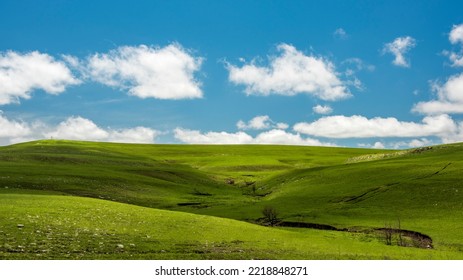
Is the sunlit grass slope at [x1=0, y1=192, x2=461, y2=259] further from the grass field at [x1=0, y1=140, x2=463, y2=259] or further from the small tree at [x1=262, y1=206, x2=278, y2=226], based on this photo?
the small tree at [x1=262, y1=206, x2=278, y2=226]

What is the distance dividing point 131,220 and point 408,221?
31.2 m

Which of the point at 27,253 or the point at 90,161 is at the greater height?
the point at 90,161

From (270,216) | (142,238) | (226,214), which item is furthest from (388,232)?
(142,238)

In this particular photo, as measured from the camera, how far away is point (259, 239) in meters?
34.2

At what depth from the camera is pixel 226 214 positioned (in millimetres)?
58344

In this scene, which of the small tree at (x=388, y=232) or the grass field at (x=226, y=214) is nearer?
the grass field at (x=226, y=214)

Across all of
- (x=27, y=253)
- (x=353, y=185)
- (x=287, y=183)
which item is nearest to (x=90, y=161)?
(x=287, y=183)

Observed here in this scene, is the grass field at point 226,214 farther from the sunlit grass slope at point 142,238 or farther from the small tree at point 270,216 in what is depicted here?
the small tree at point 270,216

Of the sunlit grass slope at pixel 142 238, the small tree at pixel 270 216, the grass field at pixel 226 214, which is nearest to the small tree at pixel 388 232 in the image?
the grass field at pixel 226 214

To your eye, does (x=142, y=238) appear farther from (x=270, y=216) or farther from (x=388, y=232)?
(x=270, y=216)

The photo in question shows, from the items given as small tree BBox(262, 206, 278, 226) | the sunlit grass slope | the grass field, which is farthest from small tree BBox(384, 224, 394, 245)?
small tree BBox(262, 206, 278, 226)

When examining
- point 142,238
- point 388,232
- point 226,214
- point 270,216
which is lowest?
point 388,232

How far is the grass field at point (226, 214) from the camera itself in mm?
28562
